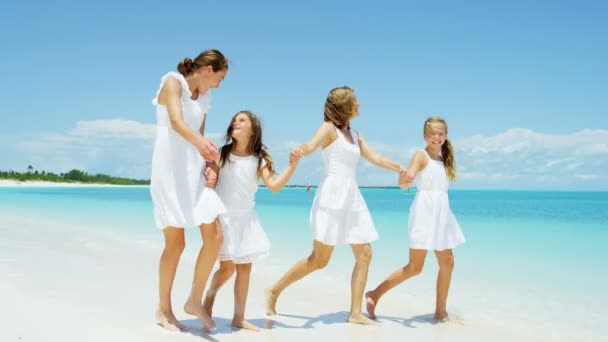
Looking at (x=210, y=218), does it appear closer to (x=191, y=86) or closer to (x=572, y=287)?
(x=191, y=86)

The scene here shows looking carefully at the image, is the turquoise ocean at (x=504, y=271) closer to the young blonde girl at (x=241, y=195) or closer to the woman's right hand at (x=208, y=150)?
the young blonde girl at (x=241, y=195)

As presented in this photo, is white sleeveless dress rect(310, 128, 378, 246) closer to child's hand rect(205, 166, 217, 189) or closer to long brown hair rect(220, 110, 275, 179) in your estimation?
long brown hair rect(220, 110, 275, 179)

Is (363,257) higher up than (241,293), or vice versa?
(363,257)

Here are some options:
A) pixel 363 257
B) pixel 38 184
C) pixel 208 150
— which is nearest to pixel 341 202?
pixel 363 257

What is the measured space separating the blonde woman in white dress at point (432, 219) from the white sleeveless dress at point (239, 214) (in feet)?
4.09

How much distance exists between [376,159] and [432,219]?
650 millimetres

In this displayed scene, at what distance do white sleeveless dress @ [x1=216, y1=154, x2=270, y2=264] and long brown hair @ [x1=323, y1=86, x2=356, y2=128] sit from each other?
0.84 meters

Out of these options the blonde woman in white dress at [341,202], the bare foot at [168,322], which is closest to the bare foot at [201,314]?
the bare foot at [168,322]

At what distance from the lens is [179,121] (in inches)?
137

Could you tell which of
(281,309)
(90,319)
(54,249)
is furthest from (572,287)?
(54,249)

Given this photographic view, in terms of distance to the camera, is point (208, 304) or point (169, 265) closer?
point (169, 265)

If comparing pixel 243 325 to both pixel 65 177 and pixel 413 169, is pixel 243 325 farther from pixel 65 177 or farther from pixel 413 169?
pixel 65 177

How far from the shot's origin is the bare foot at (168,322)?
377 cm

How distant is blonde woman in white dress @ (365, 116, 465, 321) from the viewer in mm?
4441
